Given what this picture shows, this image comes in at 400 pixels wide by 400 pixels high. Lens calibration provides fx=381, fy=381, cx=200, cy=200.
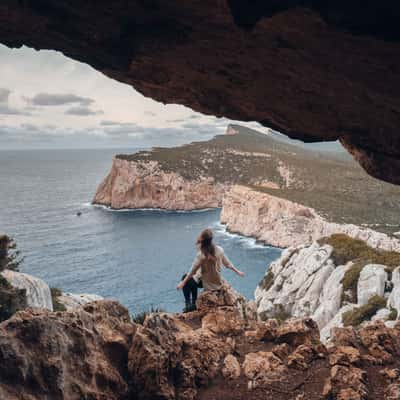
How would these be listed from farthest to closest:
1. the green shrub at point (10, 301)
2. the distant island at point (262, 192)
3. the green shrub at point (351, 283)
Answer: the distant island at point (262, 192), the green shrub at point (351, 283), the green shrub at point (10, 301)

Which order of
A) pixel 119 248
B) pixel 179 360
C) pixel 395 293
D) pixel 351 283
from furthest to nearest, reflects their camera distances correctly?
1. pixel 119 248
2. pixel 351 283
3. pixel 395 293
4. pixel 179 360

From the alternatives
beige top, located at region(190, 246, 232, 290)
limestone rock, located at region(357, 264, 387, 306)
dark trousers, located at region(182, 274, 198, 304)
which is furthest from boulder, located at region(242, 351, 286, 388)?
limestone rock, located at region(357, 264, 387, 306)

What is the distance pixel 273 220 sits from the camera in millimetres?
89188

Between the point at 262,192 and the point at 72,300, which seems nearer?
the point at 72,300

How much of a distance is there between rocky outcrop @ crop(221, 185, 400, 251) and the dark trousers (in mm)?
58295

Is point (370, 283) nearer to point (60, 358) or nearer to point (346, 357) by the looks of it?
point (346, 357)

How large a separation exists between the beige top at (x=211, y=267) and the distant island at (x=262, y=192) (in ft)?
168

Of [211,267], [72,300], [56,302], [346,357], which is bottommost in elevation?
[72,300]

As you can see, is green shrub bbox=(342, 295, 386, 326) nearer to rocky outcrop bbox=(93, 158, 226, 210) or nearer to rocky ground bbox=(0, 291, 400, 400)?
rocky ground bbox=(0, 291, 400, 400)

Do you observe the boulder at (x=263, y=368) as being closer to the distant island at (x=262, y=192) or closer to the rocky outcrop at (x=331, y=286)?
the rocky outcrop at (x=331, y=286)

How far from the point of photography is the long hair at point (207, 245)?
368 inches

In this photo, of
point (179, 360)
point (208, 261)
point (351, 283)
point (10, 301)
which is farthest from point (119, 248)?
point (179, 360)

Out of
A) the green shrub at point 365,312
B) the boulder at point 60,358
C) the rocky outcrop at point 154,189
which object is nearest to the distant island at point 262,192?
the rocky outcrop at point 154,189

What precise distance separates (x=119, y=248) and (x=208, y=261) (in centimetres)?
7973
